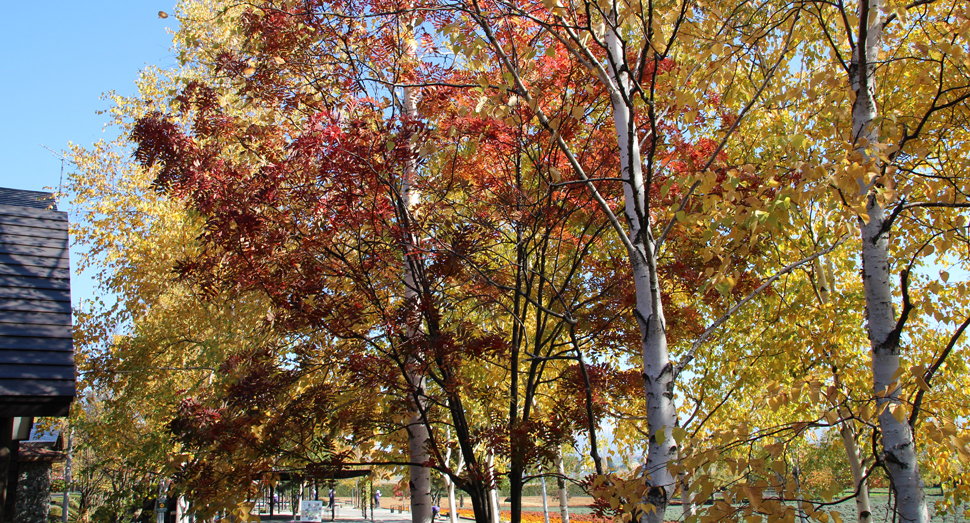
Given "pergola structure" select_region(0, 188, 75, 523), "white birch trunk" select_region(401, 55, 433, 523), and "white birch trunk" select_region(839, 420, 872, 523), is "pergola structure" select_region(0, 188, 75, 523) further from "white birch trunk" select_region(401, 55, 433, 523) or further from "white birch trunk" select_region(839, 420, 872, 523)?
"white birch trunk" select_region(839, 420, 872, 523)

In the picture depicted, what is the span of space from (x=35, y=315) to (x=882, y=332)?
574 cm

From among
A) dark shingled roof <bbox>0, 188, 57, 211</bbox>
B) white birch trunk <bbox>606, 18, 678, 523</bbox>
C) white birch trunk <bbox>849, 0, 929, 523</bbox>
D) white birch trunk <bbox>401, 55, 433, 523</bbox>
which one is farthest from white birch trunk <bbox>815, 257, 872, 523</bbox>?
dark shingled roof <bbox>0, 188, 57, 211</bbox>

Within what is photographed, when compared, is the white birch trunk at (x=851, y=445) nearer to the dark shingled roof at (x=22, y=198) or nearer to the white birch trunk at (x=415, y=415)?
the white birch trunk at (x=415, y=415)

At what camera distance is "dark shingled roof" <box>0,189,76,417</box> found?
3.78 meters

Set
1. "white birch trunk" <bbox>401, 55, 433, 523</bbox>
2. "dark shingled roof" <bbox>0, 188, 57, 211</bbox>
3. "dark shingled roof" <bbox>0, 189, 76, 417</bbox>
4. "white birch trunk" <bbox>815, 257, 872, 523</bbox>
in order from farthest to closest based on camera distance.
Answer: "dark shingled roof" <bbox>0, 188, 57, 211</bbox>
"white birch trunk" <bbox>815, 257, 872, 523</bbox>
"white birch trunk" <bbox>401, 55, 433, 523</bbox>
"dark shingled roof" <bbox>0, 189, 76, 417</bbox>

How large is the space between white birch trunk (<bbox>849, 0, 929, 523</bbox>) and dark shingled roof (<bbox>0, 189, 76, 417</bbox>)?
15.6 feet

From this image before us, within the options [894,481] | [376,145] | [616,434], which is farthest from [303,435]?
[616,434]

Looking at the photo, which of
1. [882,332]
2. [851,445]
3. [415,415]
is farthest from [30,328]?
[851,445]

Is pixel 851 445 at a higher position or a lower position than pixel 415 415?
lower

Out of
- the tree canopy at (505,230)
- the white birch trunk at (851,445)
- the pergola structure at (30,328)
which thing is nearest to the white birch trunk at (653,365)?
the tree canopy at (505,230)

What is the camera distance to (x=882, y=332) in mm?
2820

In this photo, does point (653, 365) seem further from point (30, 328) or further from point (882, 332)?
point (30, 328)

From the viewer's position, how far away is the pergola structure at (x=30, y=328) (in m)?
3.79

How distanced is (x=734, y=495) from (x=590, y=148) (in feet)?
13.2
